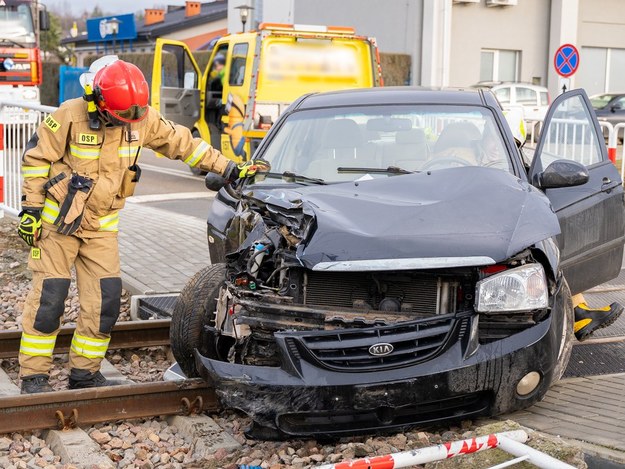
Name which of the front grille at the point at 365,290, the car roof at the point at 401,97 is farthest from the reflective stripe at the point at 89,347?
the car roof at the point at 401,97

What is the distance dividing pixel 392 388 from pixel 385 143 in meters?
2.12

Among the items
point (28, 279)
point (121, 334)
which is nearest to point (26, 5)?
point (28, 279)

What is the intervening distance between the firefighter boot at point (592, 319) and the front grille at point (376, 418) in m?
2.21

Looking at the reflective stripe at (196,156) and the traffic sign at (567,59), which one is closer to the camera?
the reflective stripe at (196,156)

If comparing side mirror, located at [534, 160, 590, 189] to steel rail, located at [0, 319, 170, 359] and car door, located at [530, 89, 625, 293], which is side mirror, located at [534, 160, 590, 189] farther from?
steel rail, located at [0, 319, 170, 359]

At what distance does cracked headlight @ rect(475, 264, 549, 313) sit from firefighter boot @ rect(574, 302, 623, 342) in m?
2.11

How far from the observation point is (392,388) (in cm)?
452

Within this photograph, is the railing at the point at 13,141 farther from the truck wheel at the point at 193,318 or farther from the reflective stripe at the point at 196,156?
the truck wheel at the point at 193,318

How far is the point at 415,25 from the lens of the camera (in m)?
33.4

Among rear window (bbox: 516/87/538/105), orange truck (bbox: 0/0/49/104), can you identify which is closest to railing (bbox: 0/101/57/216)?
orange truck (bbox: 0/0/49/104)

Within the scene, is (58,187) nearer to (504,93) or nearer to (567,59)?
(567,59)

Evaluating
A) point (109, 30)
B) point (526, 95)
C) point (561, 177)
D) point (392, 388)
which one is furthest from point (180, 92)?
point (109, 30)

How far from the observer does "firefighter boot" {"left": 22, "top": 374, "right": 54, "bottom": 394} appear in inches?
227

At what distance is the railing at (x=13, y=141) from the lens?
420 inches
